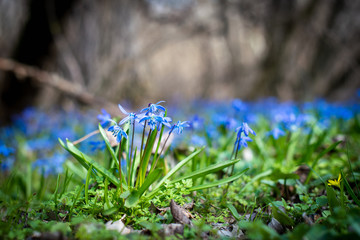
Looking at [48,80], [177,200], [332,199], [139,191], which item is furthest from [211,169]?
[48,80]

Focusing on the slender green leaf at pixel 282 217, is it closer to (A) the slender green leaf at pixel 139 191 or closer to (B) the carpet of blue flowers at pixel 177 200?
(B) the carpet of blue flowers at pixel 177 200

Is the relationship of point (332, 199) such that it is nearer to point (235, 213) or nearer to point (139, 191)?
point (235, 213)

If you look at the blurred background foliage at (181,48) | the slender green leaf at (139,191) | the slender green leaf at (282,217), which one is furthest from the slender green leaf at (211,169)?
the blurred background foliage at (181,48)

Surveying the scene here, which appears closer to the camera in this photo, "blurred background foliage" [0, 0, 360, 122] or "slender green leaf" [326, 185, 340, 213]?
"slender green leaf" [326, 185, 340, 213]

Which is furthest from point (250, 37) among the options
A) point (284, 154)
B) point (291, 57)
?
point (284, 154)

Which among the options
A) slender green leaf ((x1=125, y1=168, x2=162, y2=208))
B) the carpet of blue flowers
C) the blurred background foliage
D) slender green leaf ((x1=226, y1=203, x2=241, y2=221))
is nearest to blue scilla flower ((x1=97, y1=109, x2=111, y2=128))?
the carpet of blue flowers

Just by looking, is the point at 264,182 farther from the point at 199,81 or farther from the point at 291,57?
the point at 199,81

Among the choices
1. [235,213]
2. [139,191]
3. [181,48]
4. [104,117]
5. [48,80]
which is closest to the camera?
[139,191]

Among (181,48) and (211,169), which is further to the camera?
(181,48)

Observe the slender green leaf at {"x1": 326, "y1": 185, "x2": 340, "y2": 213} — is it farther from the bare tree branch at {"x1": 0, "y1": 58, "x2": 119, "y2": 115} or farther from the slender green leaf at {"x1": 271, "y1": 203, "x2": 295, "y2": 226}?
the bare tree branch at {"x1": 0, "y1": 58, "x2": 119, "y2": 115}
